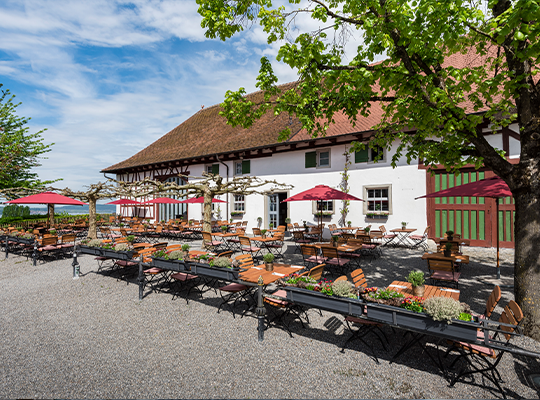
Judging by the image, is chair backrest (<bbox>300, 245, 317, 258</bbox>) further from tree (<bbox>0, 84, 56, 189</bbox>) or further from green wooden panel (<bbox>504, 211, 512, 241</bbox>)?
tree (<bbox>0, 84, 56, 189</bbox>)

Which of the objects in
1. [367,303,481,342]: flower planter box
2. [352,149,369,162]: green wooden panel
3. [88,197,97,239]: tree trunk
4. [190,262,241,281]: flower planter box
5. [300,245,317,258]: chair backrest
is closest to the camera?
[367,303,481,342]: flower planter box

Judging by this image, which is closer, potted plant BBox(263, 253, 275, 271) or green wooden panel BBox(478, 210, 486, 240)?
potted plant BBox(263, 253, 275, 271)

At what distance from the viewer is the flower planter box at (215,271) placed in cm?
472

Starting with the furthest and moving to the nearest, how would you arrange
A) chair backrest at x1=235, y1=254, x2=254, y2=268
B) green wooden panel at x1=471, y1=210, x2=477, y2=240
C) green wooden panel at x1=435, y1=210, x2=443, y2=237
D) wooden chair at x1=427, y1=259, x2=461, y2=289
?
1. green wooden panel at x1=435, y1=210, x2=443, y2=237
2. green wooden panel at x1=471, y1=210, x2=477, y2=240
3. chair backrest at x1=235, y1=254, x2=254, y2=268
4. wooden chair at x1=427, y1=259, x2=461, y2=289

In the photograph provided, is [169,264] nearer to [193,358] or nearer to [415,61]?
[193,358]

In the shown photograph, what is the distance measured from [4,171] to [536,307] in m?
29.8

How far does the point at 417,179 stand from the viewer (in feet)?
38.5

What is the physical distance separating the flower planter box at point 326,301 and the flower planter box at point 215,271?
110cm

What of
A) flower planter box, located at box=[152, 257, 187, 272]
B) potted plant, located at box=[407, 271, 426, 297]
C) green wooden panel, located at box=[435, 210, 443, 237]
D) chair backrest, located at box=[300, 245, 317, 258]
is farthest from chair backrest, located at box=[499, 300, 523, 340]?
green wooden panel, located at box=[435, 210, 443, 237]

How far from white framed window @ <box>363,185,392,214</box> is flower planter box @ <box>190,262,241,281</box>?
965cm

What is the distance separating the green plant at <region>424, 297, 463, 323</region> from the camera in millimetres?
2900

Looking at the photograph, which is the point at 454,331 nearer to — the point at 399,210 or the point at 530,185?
the point at 530,185

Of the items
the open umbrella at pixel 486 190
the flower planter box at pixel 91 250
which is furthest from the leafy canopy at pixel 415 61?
the flower planter box at pixel 91 250

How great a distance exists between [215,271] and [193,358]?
1.56 meters
